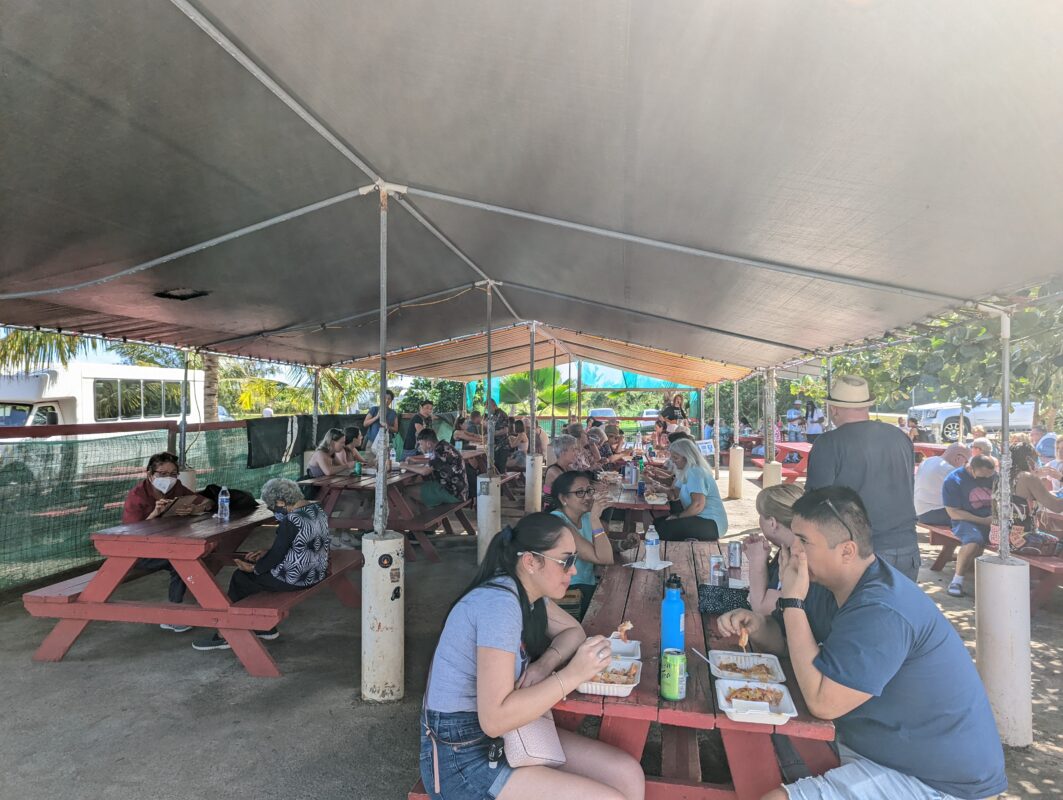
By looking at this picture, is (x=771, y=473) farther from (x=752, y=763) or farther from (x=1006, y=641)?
(x=752, y=763)

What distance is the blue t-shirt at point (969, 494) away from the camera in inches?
243

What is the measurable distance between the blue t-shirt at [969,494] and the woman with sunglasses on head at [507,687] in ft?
18.0

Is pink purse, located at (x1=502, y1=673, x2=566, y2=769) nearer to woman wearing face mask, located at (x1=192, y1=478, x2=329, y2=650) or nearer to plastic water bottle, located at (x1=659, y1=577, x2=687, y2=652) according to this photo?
plastic water bottle, located at (x1=659, y1=577, x2=687, y2=652)

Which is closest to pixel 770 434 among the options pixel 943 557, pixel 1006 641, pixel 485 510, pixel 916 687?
pixel 943 557

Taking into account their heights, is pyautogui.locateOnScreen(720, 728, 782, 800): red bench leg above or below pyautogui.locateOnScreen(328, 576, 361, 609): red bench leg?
above

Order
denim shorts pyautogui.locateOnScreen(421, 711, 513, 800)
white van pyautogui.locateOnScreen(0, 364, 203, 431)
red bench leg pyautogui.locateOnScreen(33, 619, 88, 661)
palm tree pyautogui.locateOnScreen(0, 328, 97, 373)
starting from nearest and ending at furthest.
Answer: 1. denim shorts pyautogui.locateOnScreen(421, 711, 513, 800)
2. red bench leg pyautogui.locateOnScreen(33, 619, 88, 661)
3. white van pyautogui.locateOnScreen(0, 364, 203, 431)
4. palm tree pyautogui.locateOnScreen(0, 328, 97, 373)

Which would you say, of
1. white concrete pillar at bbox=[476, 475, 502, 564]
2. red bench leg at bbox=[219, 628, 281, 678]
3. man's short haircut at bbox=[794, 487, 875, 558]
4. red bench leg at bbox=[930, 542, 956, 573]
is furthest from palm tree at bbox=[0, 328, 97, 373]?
red bench leg at bbox=[930, 542, 956, 573]

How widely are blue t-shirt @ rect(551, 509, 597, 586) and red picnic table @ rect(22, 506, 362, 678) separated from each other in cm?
182

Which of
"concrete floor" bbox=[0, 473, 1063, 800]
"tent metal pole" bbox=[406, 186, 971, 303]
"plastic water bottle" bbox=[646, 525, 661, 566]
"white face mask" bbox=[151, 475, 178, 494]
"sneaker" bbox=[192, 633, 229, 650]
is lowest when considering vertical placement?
"concrete floor" bbox=[0, 473, 1063, 800]

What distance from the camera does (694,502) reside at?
5605 millimetres

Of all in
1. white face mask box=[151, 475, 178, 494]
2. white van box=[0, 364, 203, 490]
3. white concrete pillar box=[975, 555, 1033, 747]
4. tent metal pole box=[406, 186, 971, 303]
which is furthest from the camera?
white van box=[0, 364, 203, 490]

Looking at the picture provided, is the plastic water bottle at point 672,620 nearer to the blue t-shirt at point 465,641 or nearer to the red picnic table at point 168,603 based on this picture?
the blue t-shirt at point 465,641

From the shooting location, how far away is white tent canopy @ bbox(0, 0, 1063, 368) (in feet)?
5.87

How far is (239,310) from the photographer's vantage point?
21.8 feet
